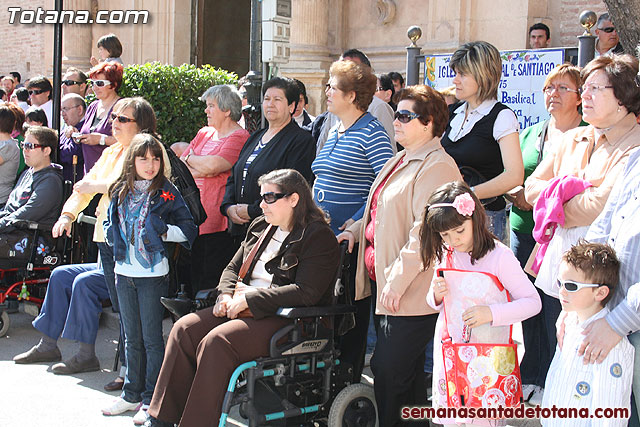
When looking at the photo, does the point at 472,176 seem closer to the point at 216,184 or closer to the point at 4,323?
the point at 216,184

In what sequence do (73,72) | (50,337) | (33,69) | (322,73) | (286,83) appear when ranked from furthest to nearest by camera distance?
(33,69)
(322,73)
(73,72)
(50,337)
(286,83)

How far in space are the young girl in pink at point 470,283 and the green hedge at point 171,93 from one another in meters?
5.28

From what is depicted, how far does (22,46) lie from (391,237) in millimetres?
18153

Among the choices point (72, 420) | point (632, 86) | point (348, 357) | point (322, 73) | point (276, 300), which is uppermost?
point (322, 73)

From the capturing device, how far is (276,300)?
4.61 meters

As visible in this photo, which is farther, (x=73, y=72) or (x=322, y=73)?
(x=322, y=73)

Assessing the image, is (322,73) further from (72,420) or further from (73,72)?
(72,420)

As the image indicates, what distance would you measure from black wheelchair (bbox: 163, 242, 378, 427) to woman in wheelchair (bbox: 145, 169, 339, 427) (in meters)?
0.08

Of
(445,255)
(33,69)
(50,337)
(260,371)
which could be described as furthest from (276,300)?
(33,69)

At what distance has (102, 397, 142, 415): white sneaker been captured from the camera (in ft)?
17.7

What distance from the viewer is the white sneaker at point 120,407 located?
5410 millimetres

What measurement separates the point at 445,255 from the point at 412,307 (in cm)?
49

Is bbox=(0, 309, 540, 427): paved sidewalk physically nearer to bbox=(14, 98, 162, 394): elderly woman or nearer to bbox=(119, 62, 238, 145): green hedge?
bbox=(14, 98, 162, 394): elderly woman

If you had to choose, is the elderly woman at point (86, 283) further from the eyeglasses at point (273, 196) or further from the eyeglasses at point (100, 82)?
the eyeglasses at point (273, 196)
